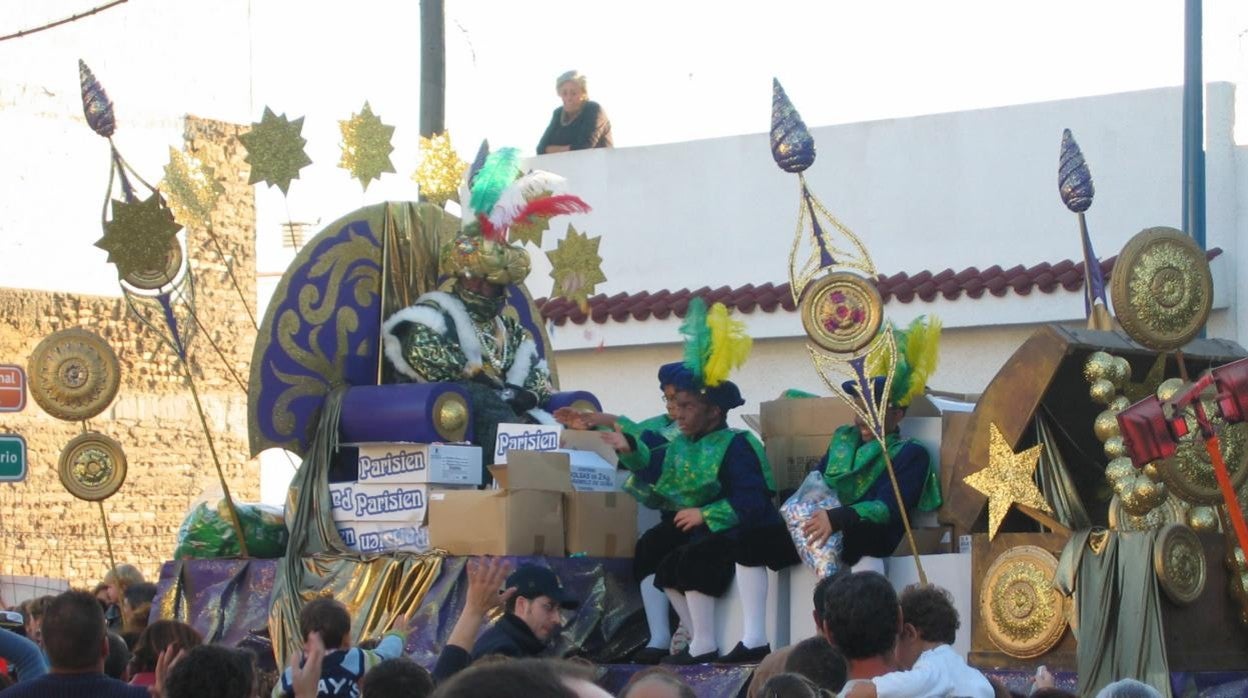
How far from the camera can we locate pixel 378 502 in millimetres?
10617

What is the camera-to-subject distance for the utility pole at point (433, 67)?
52.4 feet

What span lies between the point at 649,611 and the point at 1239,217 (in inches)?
243

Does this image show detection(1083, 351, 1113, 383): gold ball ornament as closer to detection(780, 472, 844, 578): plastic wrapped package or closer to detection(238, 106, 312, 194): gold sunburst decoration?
detection(780, 472, 844, 578): plastic wrapped package

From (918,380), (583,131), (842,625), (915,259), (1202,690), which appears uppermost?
(583,131)

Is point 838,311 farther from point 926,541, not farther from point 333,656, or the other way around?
point 333,656

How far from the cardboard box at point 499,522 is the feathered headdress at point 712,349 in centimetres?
101

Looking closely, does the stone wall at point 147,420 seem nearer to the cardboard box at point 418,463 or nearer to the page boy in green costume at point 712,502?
the cardboard box at point 418,463

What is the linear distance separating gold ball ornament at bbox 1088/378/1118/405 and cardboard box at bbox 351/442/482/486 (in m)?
3.42

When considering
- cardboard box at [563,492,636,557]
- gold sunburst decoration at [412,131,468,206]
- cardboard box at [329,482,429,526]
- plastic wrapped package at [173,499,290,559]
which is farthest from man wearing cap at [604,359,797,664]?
gold sunburst decoration at [412,131,468,206]

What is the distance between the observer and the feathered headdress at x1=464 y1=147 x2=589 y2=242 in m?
11.1

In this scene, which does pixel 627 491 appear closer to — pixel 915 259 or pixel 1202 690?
pixel 1202 690

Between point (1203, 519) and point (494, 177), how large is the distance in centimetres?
430

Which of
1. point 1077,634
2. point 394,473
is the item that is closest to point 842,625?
point 1077,634

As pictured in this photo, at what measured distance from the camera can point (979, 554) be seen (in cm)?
894
